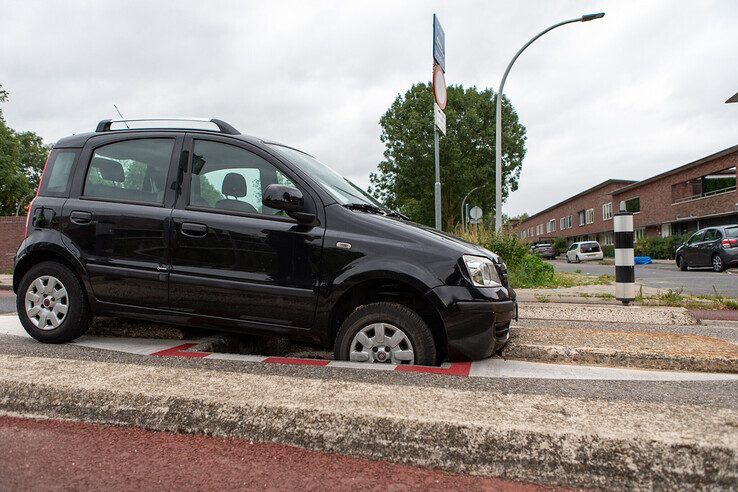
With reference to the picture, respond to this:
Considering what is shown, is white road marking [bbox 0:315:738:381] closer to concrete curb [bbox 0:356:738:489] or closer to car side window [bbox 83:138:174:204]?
concrete curb [bbox 0:356:738:489]

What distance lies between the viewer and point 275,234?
11.2 ft

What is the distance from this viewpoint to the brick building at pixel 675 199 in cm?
3238

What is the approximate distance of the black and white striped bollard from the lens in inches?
228

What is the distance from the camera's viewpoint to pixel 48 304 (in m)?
3.86

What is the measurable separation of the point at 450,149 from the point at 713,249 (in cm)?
1775

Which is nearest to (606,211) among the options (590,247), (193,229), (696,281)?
(590,247)

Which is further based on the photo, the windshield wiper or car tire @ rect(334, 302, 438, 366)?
the windshield wiper

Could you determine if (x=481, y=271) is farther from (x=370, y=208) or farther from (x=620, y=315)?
(x=620, y=315)

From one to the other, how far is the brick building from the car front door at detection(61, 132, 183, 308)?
2382cm

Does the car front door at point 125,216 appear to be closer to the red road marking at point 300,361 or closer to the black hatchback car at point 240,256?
the black hatchback car at point 240,256

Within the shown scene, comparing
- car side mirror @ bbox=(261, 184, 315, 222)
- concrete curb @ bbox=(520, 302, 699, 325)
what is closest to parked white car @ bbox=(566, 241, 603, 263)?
concrete curb @ bbox=(520, 302, 699, 325)

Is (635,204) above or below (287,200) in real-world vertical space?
above

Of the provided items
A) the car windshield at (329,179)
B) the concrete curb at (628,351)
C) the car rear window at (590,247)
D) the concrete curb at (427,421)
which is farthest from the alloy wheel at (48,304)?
the car rear window at (590,247)

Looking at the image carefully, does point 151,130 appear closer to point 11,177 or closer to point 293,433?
point 293,433
